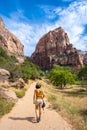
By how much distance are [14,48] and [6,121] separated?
184 m

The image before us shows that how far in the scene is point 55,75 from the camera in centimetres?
8169

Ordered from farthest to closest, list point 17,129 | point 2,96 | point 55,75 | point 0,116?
point 55,75 < point 2,96 < point 0,116 < point 17,129

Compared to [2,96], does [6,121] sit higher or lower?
lower

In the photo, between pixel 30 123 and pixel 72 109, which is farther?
pixel 72 109

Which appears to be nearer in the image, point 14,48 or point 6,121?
point 6,121

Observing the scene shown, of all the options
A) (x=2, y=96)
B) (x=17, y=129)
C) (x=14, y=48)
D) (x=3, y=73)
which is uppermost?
(x=14, y=48)

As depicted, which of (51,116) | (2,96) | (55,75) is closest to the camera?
(51,116)

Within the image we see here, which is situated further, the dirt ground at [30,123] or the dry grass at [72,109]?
the dry grass at [72,109]

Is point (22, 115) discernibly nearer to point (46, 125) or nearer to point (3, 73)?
point (46, 125)

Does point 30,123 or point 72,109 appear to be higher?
point 72,109

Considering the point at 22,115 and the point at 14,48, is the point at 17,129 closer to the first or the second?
the point at 22,115

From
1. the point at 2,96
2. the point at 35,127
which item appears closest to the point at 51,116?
the point at 35,127

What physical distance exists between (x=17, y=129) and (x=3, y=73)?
134 ft

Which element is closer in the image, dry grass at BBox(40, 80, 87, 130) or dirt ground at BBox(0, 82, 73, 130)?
dirt ground at BBox(0, 82, 73, 130)
